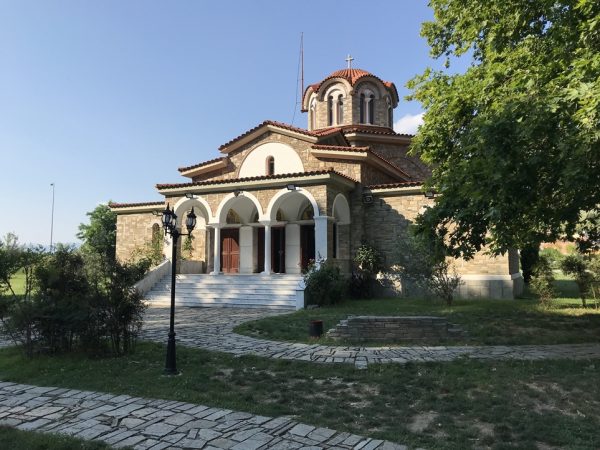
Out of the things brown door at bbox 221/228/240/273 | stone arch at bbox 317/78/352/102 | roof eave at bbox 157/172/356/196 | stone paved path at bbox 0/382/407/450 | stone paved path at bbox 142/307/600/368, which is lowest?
stone paved path at bbox 0/382/407/450

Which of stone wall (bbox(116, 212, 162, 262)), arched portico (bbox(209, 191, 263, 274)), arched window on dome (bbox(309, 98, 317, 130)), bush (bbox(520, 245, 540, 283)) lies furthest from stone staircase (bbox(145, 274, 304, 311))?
arched window on dome (bbox(309, 98, 317, 130))

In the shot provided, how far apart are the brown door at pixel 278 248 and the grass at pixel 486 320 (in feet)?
17.9

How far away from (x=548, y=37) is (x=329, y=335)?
24.1 feet

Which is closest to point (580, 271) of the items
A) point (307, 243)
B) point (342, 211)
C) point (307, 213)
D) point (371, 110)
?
point (342, 211)

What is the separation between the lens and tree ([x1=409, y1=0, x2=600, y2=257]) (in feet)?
21.6

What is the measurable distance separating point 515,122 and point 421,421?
16.0 ft

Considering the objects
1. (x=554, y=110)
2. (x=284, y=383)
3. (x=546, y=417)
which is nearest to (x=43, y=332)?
(x=284, y=383)

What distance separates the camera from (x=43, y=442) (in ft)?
14.7

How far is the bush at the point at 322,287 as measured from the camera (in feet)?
51.0

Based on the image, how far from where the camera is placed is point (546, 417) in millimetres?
5070

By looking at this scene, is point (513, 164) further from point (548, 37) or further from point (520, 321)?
point (520, 321)

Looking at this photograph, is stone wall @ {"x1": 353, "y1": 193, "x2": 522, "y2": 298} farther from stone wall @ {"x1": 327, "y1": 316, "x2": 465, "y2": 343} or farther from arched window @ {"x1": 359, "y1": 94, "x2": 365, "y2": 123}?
arched window @ {"x1": 359, "y1": 94, "x2": 365, "y2": 123}

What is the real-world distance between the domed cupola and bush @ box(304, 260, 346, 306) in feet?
45.2

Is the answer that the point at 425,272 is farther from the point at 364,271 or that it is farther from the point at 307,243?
the point at 307,243
